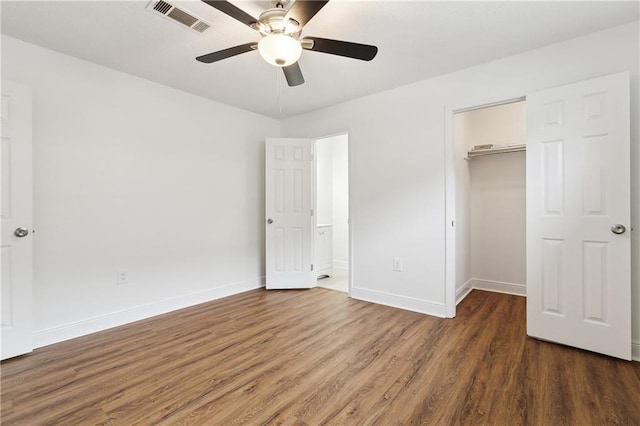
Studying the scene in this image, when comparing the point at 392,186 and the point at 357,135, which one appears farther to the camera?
the point at 357,135

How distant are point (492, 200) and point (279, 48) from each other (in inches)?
139

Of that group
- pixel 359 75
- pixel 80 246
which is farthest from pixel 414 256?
pixel 80 246

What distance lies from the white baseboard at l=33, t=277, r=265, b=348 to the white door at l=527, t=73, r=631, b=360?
3.31 metres

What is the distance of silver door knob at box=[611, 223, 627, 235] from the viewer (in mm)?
2173

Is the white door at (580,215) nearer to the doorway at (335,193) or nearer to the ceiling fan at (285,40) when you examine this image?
the ceiling fan at (285,40)

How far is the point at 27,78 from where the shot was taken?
96.3 inches

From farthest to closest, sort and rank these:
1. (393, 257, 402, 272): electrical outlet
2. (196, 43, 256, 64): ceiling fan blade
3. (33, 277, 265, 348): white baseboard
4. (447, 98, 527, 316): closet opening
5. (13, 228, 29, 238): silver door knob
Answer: (447, 98, 527, 316): closet opening, (393, 257, 402, 272): electrical outlet, (33, 277, 265, 348): white baseboard, (13, 228, 29, 238): silver door knob, (196, 43, 256, 64): ceiling fan blade

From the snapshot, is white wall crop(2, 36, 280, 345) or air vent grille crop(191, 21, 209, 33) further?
white wall crop(2, 36, 280, 345)

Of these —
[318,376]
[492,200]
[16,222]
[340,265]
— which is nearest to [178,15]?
[16,222]

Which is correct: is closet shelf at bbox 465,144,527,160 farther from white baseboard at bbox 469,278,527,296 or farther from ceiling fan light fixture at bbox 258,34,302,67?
ceiling fan light fixture at bbox 258,34,302,67

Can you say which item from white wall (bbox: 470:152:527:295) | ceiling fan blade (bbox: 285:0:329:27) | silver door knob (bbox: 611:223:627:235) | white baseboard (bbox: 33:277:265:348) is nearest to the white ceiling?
ceiling fan blade (bbox: 285:0:329:27)

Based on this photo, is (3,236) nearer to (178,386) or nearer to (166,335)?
(166,335)

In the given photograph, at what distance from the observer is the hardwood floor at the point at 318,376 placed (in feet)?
5.40

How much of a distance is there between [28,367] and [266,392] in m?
1.80
